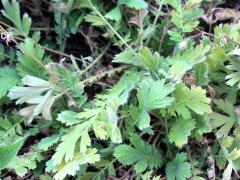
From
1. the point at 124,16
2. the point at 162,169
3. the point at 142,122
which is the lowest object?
the point at 162,169

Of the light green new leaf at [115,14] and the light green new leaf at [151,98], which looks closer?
the light green new leaf at [151,98]

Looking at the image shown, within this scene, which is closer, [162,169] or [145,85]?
[145,85]

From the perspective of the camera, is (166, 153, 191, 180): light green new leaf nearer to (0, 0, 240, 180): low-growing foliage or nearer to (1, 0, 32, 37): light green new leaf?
(0, 0, 240, 180): low-growing foliage

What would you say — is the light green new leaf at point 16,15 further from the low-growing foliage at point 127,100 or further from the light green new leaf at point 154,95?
the light green new leaf at point 154,95

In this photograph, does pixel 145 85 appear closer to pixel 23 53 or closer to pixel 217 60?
pixel 217 60

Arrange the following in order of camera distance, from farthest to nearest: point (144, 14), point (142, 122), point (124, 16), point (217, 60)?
point (124, 16) → point (144, 14) → point (217, 60) → point (142, 122)

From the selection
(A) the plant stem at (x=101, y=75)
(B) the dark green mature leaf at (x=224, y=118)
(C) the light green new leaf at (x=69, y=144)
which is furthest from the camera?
(A) the plant stem at (x=101, y=75)

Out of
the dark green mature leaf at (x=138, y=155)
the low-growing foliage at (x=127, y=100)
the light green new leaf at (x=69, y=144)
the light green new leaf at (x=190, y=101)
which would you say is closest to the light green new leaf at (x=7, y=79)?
the low-growing foliage at (x=127, y=100)

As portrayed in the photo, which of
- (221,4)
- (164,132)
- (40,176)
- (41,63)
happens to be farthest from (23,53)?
(221,4)

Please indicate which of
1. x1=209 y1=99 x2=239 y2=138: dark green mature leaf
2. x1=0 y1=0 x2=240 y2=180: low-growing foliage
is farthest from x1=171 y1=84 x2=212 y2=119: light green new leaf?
x1=209 y1=99 x2=239 y2=138: dark green mature leaf
